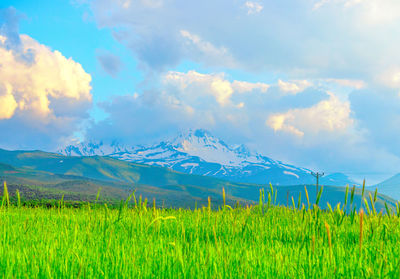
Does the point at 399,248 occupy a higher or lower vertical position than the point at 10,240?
higher

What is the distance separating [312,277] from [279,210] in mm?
7033

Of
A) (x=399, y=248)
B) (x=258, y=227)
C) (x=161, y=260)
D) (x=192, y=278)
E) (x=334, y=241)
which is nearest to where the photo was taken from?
(x=192, y=278)

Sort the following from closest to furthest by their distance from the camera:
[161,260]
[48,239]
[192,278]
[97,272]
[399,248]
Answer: [192,278], [97,272], [161,260], [399,248], [48,239]

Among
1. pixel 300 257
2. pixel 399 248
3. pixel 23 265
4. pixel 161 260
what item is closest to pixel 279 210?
pixel 399 248

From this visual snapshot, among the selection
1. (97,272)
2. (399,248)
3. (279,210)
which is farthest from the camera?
(279,210)

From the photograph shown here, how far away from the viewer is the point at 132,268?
13.9 feet

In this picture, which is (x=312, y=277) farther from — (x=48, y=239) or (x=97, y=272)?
(x=48, y=239)

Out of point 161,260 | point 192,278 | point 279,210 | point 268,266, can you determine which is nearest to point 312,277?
point 268,266

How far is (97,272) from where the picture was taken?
4207mm

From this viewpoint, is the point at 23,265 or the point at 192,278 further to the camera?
the point at 23,265

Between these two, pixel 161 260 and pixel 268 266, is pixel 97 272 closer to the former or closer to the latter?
pixel 161 260

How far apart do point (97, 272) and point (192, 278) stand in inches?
49.1

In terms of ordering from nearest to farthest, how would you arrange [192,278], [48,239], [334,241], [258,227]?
1. [192,278]
2. [48,239]
3. [334,241]
4. [258,227]

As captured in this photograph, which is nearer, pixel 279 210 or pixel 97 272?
pixel 97 272
